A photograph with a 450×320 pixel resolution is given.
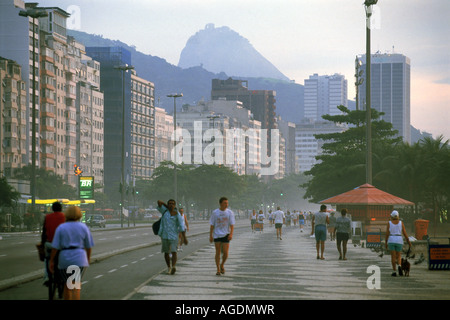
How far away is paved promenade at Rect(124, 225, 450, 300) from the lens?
56.2 ft

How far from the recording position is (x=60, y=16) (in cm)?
14725

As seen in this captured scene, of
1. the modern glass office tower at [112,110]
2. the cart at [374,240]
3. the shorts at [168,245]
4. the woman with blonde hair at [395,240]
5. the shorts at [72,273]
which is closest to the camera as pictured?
the shorts at [72,273]

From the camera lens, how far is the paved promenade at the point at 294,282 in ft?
56.2

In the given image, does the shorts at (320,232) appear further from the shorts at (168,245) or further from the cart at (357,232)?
the cart at (357,232)

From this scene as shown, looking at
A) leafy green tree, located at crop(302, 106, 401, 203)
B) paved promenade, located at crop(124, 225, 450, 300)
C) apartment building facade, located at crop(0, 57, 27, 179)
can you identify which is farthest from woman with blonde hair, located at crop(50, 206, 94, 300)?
apartment building facade, located at crop(0, 57, 27, 179)

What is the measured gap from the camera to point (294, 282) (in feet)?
66.5

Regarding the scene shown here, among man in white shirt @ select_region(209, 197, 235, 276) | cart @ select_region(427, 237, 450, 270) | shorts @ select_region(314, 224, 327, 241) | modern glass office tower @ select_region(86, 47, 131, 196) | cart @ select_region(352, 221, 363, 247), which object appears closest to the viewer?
man in white shirt @ select_region(209, 197, 235, 276)

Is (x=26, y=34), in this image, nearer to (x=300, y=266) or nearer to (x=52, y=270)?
(x=300, y=266)

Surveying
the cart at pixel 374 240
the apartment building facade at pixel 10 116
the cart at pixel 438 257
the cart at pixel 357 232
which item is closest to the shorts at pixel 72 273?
the cart at pixel 438 257

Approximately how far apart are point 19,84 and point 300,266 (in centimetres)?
9979

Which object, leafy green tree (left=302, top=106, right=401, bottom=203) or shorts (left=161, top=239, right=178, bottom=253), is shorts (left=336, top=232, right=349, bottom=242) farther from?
leafy green tree (left=302, top=106, right=401, bottom=203)

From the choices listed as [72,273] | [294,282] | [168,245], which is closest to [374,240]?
[168,245]

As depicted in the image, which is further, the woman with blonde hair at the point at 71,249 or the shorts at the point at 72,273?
the woman with blonde hair at the point at 71,249

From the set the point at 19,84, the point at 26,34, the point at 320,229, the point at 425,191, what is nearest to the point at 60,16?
the point at 26,34
